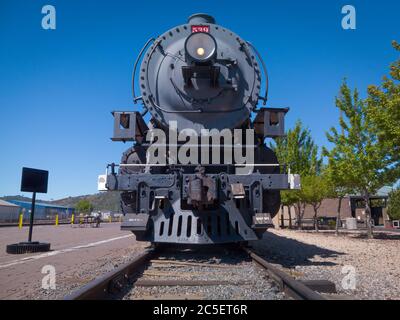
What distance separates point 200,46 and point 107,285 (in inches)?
177

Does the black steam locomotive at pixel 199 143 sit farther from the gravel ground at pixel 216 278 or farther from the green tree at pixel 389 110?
the green tree at pixel 389 110

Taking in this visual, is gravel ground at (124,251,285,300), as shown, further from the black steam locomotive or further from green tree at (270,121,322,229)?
green tree at (270,121,322,229)

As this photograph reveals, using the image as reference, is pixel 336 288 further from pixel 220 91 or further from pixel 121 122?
pixel 121 122

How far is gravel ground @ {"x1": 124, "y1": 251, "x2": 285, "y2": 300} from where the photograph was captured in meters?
3.72

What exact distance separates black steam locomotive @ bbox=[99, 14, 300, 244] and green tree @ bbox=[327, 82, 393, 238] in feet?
34.2

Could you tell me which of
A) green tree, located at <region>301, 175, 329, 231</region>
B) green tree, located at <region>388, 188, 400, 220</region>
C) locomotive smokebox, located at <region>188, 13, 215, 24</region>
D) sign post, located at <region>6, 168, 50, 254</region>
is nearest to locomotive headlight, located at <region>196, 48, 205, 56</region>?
locomotive smokebox, located at <region>188, 13, 215, 24</region>

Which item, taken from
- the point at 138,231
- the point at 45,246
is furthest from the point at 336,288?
the point at 45,246

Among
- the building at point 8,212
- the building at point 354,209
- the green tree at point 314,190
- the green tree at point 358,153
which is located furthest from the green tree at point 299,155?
the building at point 8,212

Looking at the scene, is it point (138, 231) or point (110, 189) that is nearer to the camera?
point (138, 231)

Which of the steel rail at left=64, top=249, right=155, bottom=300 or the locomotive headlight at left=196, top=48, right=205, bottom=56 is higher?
the locomotive headlight at left=196, top=48, right=205, bottom=56

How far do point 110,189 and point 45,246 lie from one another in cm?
433

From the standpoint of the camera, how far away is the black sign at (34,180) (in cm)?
1006

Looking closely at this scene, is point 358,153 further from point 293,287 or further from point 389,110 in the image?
point 293,287

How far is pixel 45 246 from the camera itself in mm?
9109
